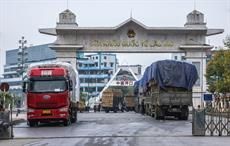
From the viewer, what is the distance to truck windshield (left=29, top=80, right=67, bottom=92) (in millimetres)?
33438

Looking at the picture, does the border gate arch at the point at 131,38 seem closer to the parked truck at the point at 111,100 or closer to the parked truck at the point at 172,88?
the parked truck at the point at 111,100

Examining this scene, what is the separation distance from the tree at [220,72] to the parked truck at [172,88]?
1831cm

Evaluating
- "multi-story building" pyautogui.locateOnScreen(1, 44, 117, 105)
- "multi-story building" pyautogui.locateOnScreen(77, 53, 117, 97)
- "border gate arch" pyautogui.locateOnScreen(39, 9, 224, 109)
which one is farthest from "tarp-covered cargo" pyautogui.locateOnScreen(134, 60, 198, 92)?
"multi-story building" pyautogui.locateOnScreen(77, 53, 117, 97)

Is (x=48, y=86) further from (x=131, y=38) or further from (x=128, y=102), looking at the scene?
(x=128, y=102)

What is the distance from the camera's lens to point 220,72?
230 feet

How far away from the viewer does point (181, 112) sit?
143 ft

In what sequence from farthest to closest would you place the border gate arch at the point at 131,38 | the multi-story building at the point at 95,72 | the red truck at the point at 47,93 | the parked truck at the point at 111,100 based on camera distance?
the multi-story building at the point at 95,72
the parked truck at the point at 111,100
the border gate arch at the point at 131,38
the red truck at the point at 47,93

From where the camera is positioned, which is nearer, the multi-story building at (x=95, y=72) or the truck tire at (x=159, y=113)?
the truck tire at (x=159, y=113)

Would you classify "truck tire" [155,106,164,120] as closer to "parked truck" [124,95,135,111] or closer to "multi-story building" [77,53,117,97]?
"parked truck" [124,95,135,111]

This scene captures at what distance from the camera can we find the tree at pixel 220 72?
6462cm

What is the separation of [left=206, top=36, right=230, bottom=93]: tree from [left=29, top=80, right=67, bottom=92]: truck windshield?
30848 millimetres

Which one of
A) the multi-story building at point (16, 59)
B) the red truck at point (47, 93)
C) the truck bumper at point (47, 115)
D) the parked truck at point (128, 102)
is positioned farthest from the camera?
the multi-story building at point (16, 59)

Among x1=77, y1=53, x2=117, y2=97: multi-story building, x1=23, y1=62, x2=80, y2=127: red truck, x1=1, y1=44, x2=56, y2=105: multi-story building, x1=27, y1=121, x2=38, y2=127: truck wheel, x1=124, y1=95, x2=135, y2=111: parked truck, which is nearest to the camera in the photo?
x1=23, y1=62, x2=80, y2=127: red truck

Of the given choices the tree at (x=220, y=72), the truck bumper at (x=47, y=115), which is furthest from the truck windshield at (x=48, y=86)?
the tree at (x=220, y=72)
